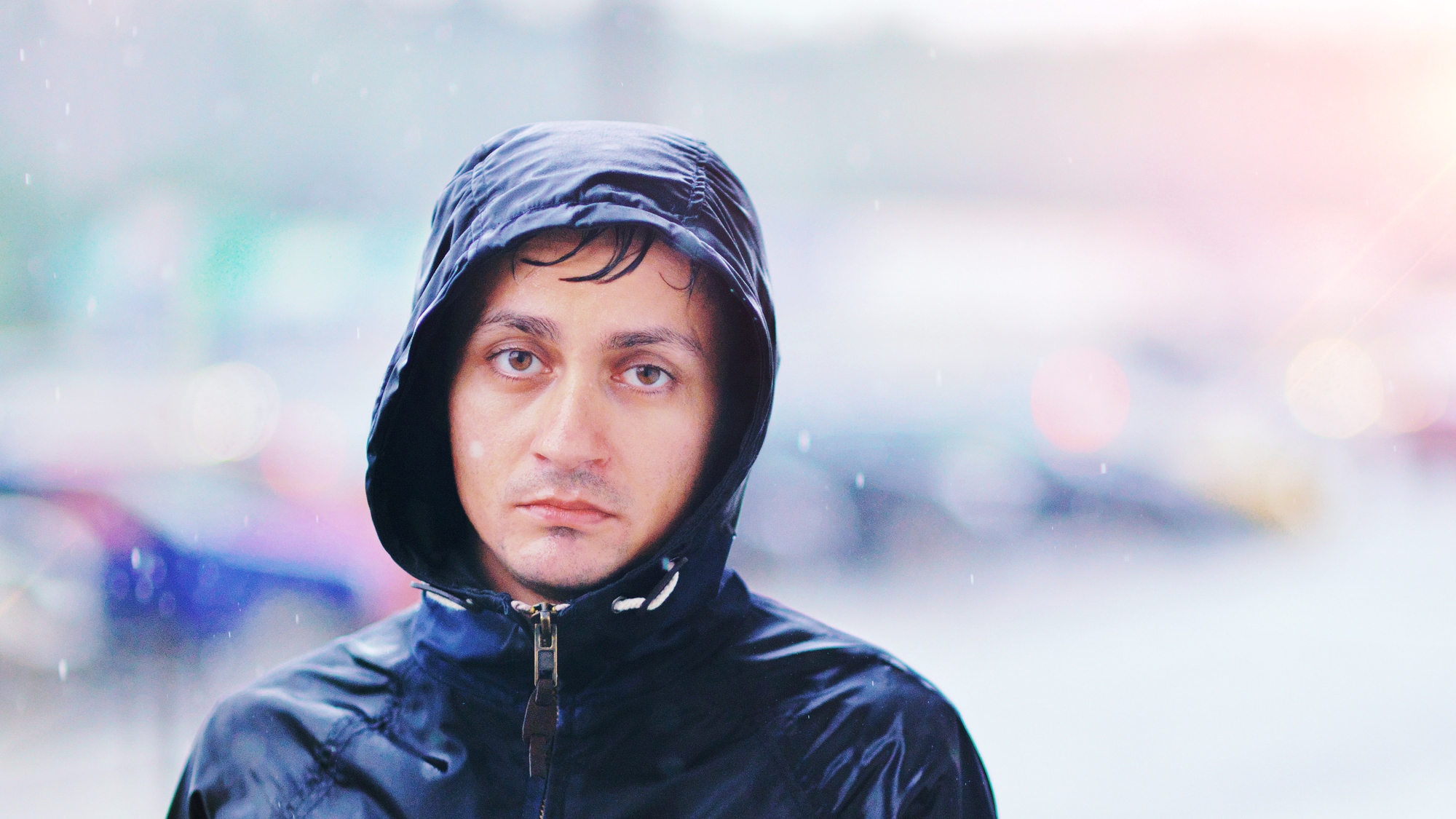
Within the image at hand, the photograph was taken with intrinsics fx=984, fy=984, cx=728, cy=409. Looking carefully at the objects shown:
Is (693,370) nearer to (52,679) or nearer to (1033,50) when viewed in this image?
(52,679)

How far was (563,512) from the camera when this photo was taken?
52.0 inches

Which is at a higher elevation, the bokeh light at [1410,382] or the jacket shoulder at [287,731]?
the bokeh light at [1410,382]

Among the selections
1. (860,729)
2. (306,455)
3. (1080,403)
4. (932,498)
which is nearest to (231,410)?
(306,455)

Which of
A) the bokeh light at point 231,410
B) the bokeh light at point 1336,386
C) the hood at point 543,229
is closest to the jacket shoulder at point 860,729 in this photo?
the hood at point 543,229

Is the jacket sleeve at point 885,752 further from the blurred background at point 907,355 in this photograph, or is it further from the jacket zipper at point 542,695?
the blurred background at point 907,355

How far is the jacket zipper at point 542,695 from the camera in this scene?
4.17ft

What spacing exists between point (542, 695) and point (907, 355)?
36.4ft

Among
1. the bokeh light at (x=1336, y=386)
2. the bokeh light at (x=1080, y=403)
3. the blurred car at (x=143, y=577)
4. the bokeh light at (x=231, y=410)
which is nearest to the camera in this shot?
the blurred car at (x=143, y=577)

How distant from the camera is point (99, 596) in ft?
15.8

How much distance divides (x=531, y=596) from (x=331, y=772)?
36 centimetres

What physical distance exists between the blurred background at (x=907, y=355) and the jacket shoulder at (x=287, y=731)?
2.99 m

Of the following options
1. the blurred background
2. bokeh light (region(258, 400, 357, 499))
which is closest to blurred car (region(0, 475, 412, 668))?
the blurred background

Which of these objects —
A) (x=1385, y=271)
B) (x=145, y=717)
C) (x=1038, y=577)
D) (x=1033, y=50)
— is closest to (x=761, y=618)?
(x=145, y=717)

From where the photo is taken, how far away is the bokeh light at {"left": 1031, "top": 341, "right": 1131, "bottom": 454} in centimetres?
916
